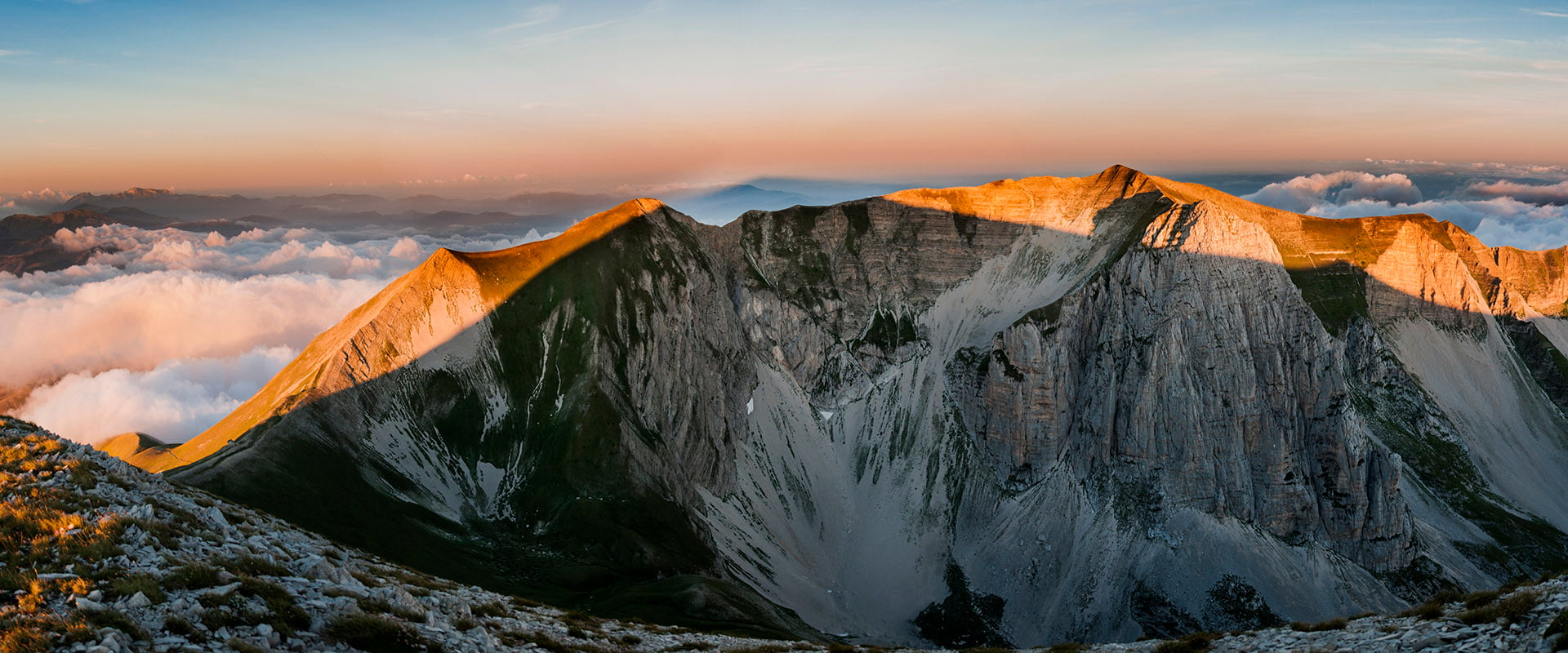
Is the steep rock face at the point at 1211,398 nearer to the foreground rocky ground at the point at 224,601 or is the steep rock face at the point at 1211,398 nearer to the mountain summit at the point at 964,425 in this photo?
the mountain summit at the point at 964,425

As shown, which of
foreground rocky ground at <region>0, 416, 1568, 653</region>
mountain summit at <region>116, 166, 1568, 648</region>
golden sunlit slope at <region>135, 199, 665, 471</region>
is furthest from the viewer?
golden sunlit slope at <region>135, 199, 665, 471</region>

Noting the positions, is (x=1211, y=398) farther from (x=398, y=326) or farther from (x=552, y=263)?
(x=398, y=326)

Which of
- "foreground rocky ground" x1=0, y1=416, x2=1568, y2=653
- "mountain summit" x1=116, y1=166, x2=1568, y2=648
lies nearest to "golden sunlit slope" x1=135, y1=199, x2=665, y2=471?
"mountain summit" x1=116, y1=166, x2=1568, y2=648

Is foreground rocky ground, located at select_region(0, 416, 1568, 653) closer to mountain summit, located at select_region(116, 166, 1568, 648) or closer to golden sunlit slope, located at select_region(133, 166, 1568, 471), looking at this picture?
mountain summit, located at select_region(116, 166, 1568, 648)

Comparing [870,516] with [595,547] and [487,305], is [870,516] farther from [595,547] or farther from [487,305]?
[487,305]

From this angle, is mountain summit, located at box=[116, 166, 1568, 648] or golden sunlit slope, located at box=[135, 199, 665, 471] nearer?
mountain summit, located at box=[116, 166, 1568, 648]

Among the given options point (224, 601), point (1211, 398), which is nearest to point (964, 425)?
point (1211, 398)

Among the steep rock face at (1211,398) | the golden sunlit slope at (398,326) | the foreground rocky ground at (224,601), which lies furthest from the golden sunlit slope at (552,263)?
the foreground rocky ground at (224,601)

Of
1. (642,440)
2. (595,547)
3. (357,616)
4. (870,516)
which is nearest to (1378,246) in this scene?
(870,516)
